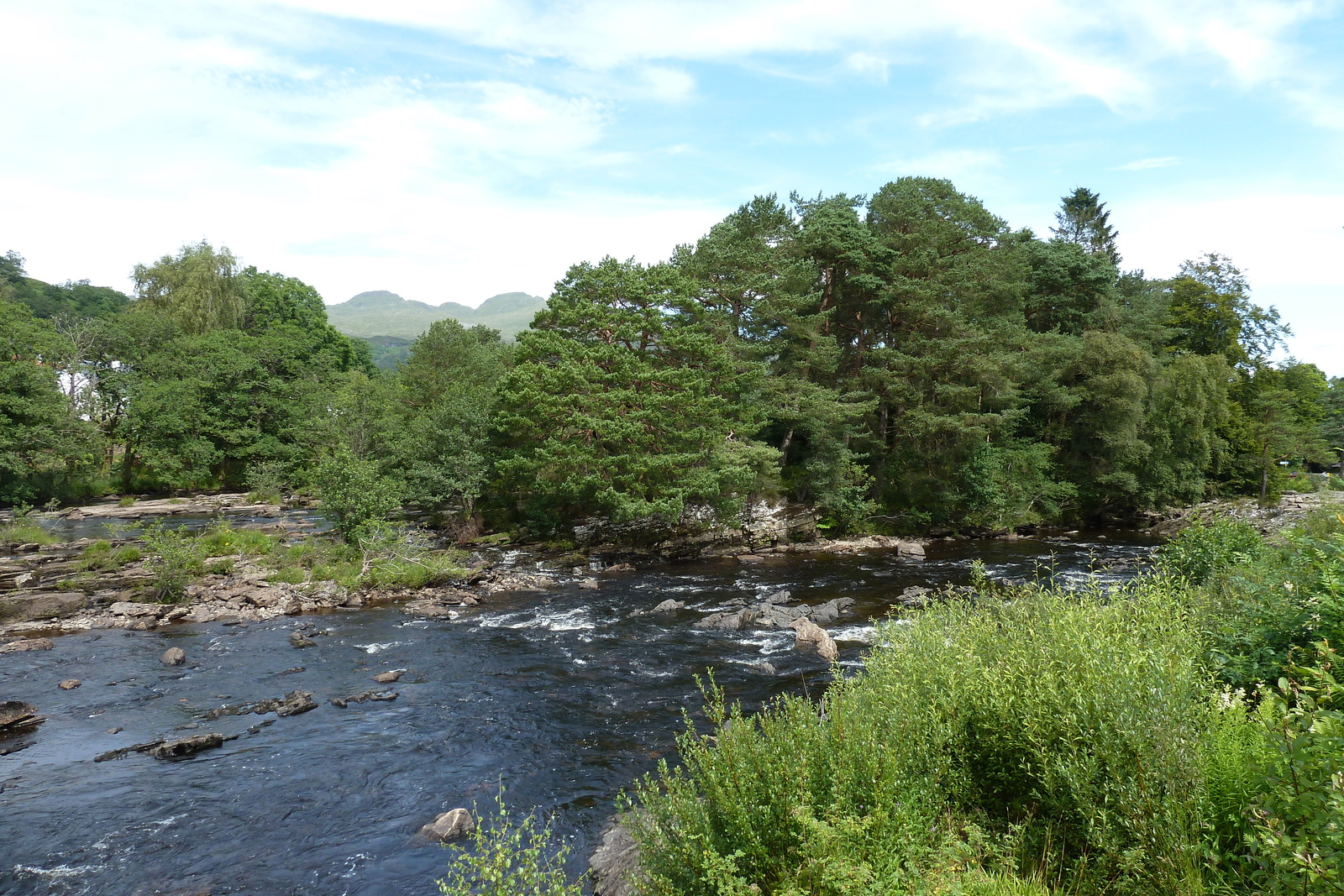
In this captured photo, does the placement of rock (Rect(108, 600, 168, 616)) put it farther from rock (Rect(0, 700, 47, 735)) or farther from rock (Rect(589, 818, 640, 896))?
rock (Rect(589, 818, 640, 896))

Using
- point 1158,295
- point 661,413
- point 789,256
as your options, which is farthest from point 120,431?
point 1158,295

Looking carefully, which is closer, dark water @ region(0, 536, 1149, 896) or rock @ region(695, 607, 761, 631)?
dark water @ region(0, 536, 1149, 896)

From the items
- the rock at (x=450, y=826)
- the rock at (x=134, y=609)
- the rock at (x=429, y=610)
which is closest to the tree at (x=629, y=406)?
the rock at (x=429, y=610)

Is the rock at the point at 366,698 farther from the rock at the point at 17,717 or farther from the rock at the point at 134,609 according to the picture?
the rock at the point at 134,609

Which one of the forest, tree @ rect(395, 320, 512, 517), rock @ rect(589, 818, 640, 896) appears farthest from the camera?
tree @ rect(395, 320, 512, 517)

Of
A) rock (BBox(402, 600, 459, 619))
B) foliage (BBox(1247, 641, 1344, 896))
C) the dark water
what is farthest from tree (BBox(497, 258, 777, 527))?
foliage (BBox(1247, 641, 1344, 896))

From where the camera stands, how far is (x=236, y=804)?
472 inches

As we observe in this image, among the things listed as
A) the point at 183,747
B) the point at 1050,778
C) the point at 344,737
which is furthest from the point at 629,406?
the point at 1050,778

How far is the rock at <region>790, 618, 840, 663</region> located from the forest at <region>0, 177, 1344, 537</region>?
10648 mm

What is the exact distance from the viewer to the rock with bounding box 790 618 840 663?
770 inches

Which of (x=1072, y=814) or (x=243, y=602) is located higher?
(x=1072, y=814)

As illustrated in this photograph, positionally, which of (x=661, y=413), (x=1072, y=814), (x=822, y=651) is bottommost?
(x=822, y=651)

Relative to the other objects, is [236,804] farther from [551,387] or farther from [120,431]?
[120,431]

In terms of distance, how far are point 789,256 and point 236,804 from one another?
35.4 m
